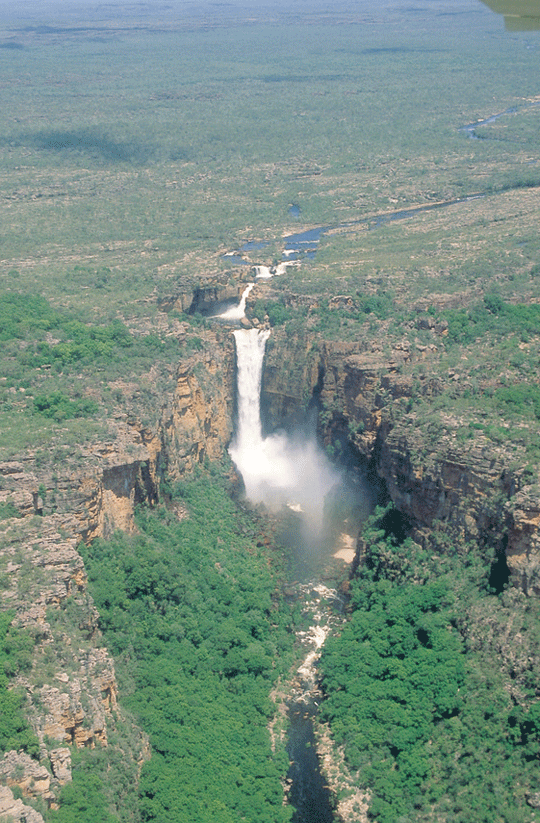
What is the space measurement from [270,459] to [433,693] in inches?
1019

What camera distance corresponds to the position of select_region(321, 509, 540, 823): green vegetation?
131ft

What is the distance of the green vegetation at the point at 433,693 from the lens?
4003cm

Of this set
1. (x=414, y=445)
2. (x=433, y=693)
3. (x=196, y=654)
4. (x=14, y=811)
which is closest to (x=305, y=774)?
(x=433, y=693)

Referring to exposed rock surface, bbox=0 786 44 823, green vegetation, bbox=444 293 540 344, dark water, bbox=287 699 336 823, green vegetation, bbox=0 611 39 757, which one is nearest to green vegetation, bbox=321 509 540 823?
dark water, bbox=287 699 336 823

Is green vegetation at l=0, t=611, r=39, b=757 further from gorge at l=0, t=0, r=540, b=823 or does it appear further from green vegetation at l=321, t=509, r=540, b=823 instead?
green vegetation at l=321, t=509, r=540, b=823

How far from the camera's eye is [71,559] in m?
42.7

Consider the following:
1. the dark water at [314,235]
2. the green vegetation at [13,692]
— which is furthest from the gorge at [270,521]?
the dark water at [314,235]

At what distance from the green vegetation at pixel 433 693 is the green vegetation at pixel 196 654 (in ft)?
11.7

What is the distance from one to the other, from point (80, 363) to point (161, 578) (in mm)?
16156

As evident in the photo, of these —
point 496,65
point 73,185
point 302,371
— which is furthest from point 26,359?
point 496,65

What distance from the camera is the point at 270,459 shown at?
2667 inches

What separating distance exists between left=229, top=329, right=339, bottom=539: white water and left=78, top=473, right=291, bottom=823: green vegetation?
6.39m

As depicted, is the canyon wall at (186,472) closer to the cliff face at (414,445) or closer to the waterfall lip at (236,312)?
the cliff face at (414,445)

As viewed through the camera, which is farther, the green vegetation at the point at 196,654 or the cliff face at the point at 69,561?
the green vegetation at the point at 196,654
